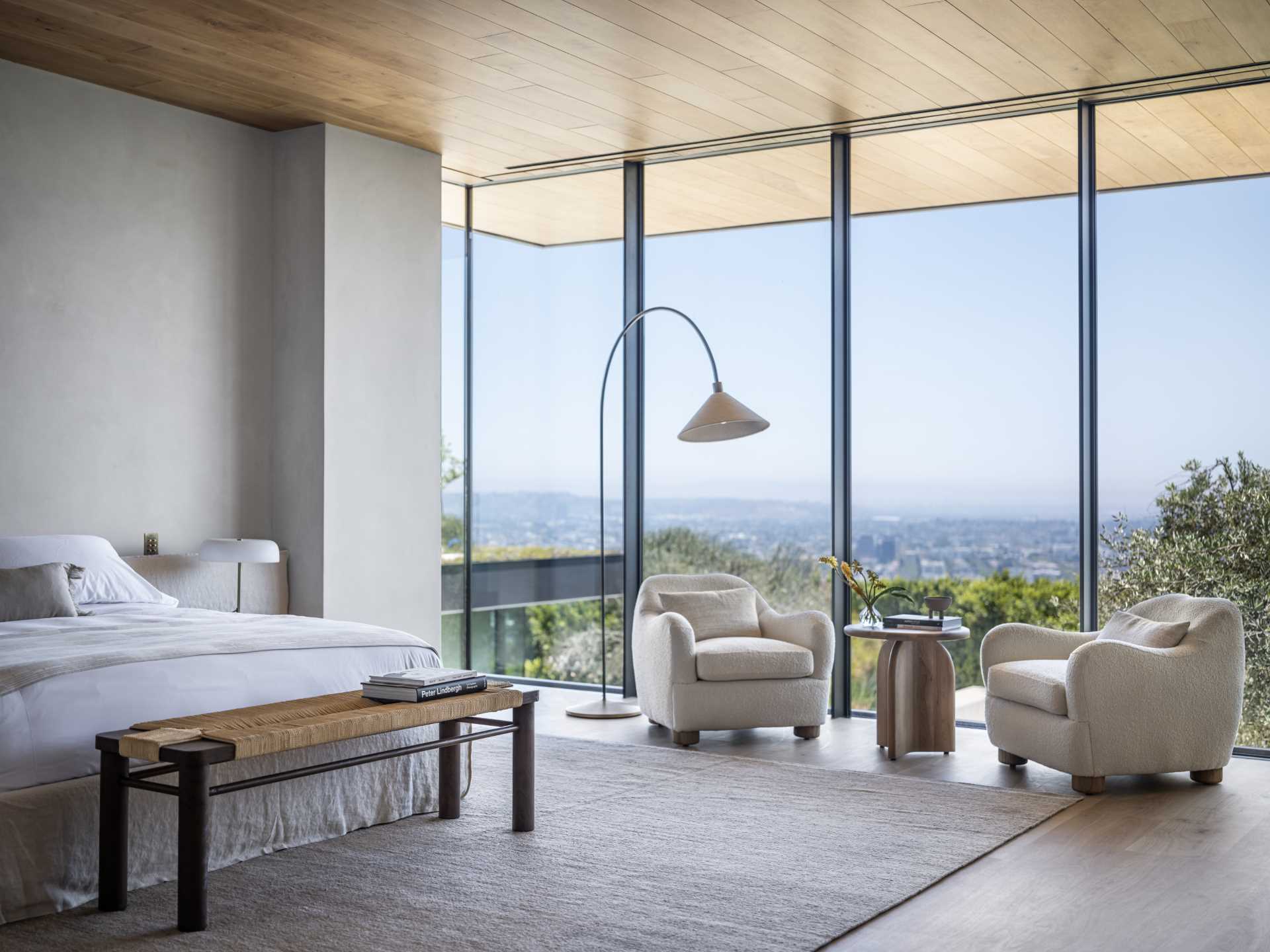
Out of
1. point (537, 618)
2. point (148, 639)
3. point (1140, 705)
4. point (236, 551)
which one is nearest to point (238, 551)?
point (236, 551)

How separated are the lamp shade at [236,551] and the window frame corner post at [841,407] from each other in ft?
8.97

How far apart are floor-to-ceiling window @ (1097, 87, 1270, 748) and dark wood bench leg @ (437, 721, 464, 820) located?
310 cm

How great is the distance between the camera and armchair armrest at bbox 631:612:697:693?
5.69m

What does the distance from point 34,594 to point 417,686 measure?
5.77ft

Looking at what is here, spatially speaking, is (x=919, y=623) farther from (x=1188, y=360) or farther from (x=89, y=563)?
(x=89, y=563)

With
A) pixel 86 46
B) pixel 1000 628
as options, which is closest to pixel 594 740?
pixel 1000 628

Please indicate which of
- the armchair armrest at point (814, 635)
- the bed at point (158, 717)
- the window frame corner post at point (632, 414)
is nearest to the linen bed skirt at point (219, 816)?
the bed at point (158, 717)

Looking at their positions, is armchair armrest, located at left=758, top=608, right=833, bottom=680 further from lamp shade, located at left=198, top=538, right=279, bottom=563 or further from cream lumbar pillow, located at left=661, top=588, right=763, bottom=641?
lamp shade, located at left=198, top=538, right=279, bottom=563

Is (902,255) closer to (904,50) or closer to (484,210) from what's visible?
(904,50)

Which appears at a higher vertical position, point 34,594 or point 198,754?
point 34,594

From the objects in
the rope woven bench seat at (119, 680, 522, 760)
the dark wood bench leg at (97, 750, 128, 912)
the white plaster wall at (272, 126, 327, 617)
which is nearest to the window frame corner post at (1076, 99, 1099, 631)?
the rope woven bench seat at (119, 680, 522, 760)

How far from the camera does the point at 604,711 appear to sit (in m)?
6.52

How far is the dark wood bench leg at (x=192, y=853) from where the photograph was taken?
3221 millimetres

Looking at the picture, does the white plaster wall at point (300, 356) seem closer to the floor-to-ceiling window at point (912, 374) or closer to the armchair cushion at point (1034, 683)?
the floor-to-ceiling window at point (912, 374)
